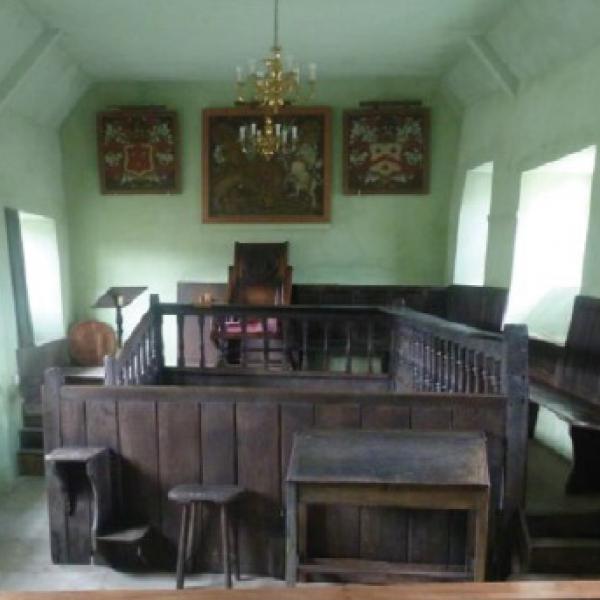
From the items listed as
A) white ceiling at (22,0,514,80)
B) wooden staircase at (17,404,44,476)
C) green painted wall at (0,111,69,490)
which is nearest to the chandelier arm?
white ceiling at (22,0,514,80)

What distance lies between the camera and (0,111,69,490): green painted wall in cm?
468

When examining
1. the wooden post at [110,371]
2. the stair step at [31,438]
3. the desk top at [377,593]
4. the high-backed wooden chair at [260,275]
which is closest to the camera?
the desk top at [377,593]

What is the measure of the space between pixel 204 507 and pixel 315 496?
82 cm

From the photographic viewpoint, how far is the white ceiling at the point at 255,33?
4418mm

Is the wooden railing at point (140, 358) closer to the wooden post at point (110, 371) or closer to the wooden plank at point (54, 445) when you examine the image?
the wooden post at point (110, 371)

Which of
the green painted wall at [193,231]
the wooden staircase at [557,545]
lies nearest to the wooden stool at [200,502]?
the wooden staircase at [557,545]

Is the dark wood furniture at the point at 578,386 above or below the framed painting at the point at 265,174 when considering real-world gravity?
below

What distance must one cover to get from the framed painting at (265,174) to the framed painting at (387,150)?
1.01ft

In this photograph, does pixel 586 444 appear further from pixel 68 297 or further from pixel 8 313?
pixel 68 297

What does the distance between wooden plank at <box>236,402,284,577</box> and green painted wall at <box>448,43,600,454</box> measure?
225 cm

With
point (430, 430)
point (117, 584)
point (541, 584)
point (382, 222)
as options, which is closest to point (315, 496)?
point (430, 430)

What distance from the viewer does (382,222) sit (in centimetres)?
656

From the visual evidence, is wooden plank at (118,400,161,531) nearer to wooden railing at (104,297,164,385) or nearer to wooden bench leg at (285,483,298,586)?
wooden railing at (104,297,164,385)

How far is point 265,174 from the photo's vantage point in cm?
644
